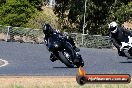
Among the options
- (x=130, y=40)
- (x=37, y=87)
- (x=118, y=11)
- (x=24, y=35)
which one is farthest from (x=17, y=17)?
(x=37, y=87)

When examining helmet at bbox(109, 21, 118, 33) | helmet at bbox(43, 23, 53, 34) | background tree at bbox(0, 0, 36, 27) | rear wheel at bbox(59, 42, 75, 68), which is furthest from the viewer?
background tree at bbox(0, 0, 36, 27)

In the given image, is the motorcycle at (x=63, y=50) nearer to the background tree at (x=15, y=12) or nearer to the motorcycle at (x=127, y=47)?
the motorcycle at (x=127, y=47)

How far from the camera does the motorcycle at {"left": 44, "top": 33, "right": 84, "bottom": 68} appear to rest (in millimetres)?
20578

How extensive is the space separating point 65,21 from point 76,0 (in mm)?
5917

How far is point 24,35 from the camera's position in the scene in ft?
158

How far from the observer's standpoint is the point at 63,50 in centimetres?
2114

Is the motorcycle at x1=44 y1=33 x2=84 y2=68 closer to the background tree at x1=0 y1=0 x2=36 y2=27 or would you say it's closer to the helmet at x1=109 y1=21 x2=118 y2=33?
the helmet at x1=109 y1=21 x2=118 y2=33

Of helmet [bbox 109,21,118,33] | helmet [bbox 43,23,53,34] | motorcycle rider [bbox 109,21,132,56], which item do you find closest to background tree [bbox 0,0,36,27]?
motorcycle rider [bbox 109,21,132,56]

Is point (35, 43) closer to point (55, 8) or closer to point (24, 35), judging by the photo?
point (24, 35)

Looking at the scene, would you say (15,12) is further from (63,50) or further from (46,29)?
(46,29)

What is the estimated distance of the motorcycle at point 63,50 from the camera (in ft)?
67.5

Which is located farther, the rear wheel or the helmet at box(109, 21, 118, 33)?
the helmet at box(109, 21, 118, 33)

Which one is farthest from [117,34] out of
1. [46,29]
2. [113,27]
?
[46,29]

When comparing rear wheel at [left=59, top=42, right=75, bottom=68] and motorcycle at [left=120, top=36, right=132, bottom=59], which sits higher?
rear wheel at [left=59, top=42, right=75, bottom=68]
